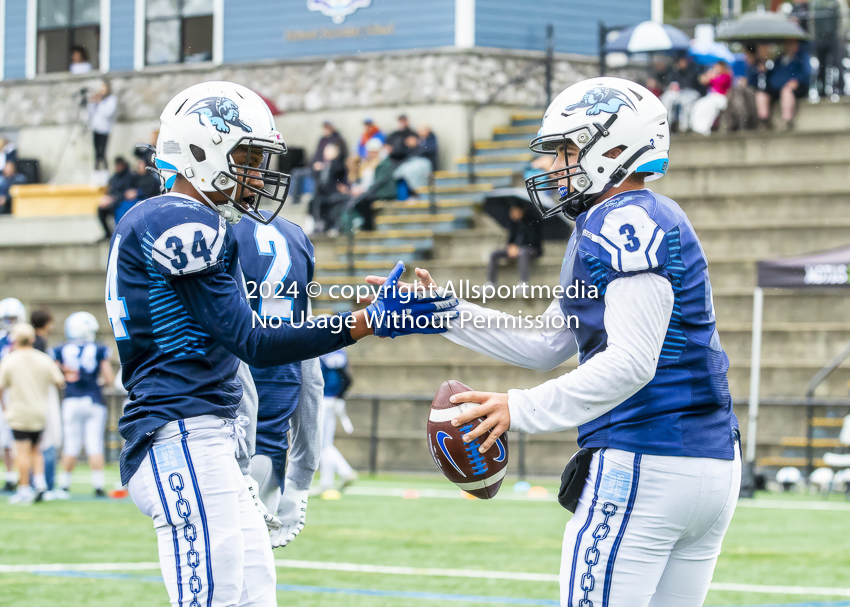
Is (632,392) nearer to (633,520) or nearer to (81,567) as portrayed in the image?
(633,520)

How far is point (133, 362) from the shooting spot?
4.20 meters

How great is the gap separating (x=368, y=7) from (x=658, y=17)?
5457 mm

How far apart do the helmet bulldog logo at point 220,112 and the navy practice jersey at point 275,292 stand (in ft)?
3.67

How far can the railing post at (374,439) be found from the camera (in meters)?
17.5

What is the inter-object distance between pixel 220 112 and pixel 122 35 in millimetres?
23043

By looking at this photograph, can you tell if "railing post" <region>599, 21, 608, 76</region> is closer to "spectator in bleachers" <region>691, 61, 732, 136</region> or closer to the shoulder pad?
"spectator in bleachers" <region>691, 61, 732, 136</region>

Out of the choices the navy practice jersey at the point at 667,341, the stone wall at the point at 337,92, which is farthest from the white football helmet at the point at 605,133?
the stone wall at the point at 337,92

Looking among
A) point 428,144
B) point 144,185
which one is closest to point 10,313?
point 144,185

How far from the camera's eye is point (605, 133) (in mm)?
4082

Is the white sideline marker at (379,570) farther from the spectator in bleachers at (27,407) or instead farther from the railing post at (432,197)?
the railing post at (432,197)

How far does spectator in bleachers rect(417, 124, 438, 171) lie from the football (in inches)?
680

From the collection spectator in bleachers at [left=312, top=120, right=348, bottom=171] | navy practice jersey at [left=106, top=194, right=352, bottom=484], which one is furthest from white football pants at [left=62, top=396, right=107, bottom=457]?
navy practice jersey at [left=106, top=194, right=352, bottom=484]

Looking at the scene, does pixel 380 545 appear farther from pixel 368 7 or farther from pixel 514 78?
pixel 368 7

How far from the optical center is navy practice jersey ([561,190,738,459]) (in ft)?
12.5
